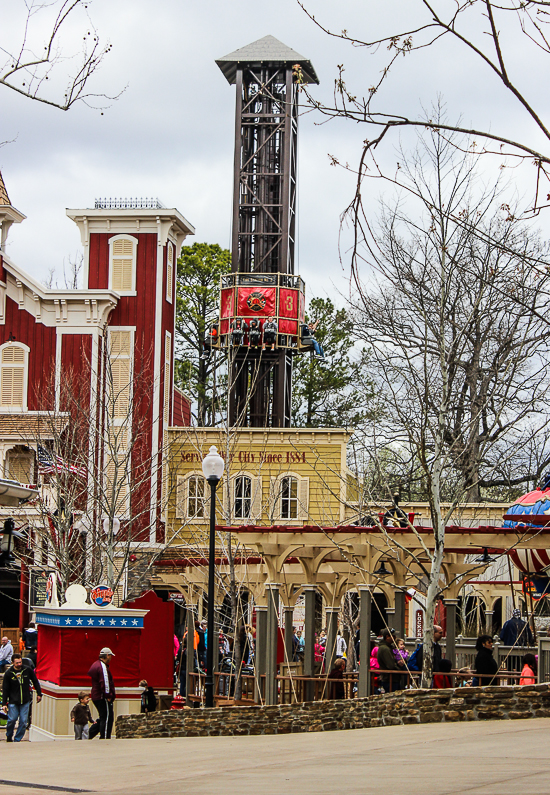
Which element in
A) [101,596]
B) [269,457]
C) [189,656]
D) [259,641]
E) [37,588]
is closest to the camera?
[101,596]

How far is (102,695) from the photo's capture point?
1523cm

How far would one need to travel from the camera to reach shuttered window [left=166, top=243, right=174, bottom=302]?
38.2 metres

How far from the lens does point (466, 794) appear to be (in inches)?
297

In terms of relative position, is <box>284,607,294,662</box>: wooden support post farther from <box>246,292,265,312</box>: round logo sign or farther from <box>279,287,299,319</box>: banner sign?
<box>279,287,299,319</box>: banner sign

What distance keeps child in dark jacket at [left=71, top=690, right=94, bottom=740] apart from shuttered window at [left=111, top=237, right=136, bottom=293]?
23.0 metres

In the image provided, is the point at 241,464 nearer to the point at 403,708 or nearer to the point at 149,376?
the point at 149,376

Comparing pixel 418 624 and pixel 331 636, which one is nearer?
pixel 331 636

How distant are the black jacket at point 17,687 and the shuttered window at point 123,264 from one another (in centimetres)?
2187

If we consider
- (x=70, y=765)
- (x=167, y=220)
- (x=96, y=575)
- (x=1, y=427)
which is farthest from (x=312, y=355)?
(x=70, y=765)

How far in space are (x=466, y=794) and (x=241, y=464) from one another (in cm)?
2860

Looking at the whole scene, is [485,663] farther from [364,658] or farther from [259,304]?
[259,304]

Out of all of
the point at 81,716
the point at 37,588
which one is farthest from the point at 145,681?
the point at 37,588

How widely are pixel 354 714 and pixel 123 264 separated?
25.4 meters

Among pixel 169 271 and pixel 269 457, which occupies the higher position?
pixel 169 271
